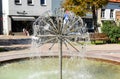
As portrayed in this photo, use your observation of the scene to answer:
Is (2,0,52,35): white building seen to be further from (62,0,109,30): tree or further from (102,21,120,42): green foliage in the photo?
(102,21,120,42): green foliage

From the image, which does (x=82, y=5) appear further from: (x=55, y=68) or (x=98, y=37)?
(x=55, y=68)

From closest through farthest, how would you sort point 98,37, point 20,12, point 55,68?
point 55,68 < point 98,37 < point 20,12

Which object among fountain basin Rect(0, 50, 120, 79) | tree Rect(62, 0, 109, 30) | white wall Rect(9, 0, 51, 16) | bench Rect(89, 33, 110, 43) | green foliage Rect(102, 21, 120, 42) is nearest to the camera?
fountain basin Rect(0, 50, 120, 79)

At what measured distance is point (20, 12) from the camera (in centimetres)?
4088

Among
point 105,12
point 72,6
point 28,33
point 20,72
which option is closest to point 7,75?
point 20,72

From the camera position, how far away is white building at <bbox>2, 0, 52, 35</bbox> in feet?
131

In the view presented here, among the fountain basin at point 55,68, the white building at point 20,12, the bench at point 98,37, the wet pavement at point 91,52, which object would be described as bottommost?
the fountain basin at point 55,68

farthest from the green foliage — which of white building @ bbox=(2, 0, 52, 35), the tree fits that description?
white building @ bbox=(2, 0, 52, 35)

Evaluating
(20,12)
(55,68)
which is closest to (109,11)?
(20,12)

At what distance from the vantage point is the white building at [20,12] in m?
40.1

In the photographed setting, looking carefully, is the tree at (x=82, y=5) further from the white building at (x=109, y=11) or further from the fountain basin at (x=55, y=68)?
the white building at (x=109, y=11)

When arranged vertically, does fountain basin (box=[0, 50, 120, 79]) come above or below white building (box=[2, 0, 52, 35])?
below

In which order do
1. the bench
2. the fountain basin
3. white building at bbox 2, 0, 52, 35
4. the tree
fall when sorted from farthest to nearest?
white building at bbox 2, 0, 52, 35
the tree
the bench
the fountain basin

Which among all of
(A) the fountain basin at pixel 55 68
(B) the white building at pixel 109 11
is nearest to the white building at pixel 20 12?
(B) the white building at pixel 109 11
